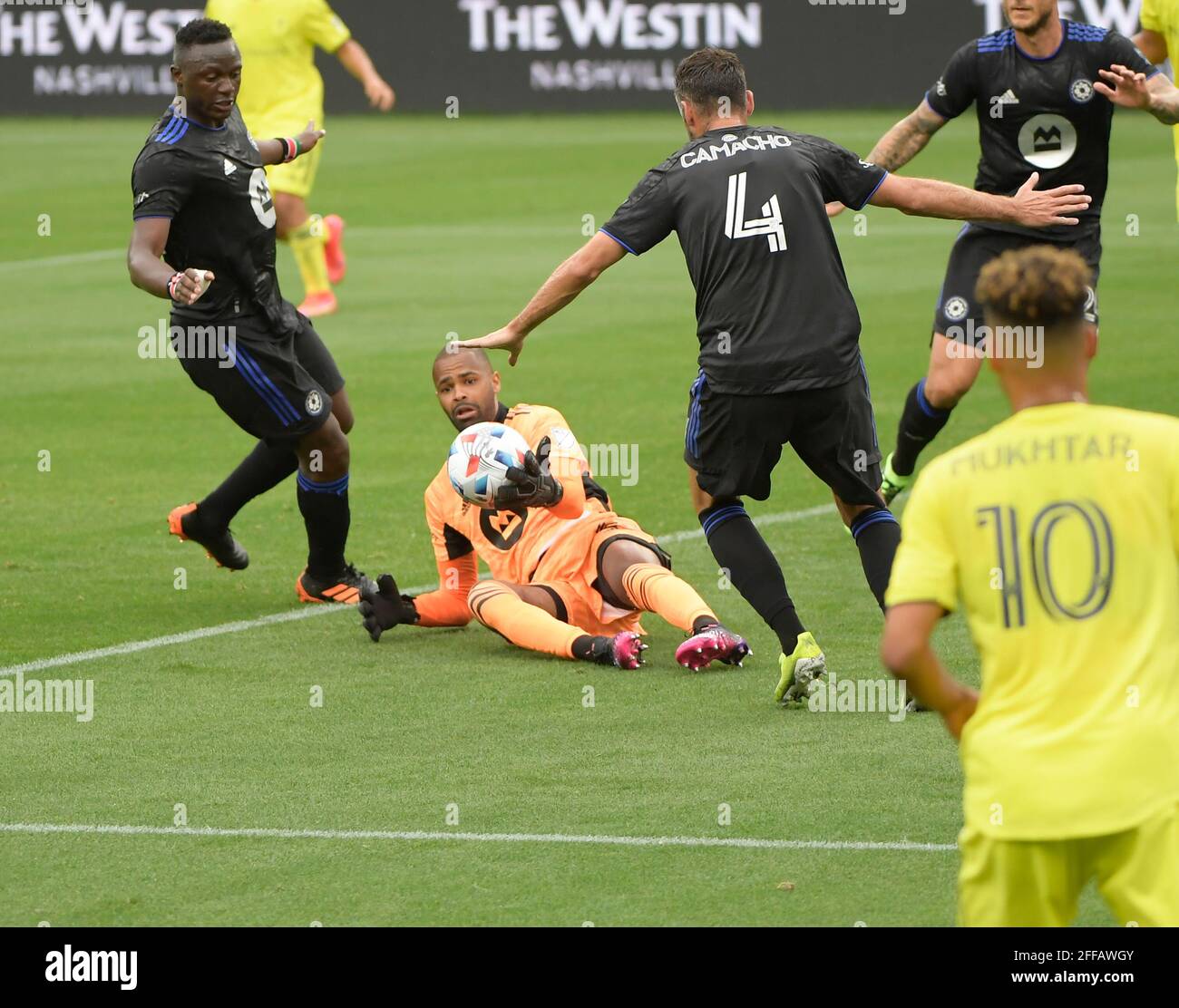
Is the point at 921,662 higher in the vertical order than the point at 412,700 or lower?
higher

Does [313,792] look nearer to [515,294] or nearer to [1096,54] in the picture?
[1096,54]

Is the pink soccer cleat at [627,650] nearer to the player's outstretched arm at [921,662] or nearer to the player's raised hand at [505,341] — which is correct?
the player's raised hand at [505,341]

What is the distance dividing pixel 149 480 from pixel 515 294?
22.8ft

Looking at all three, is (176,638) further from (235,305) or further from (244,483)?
(235,305)

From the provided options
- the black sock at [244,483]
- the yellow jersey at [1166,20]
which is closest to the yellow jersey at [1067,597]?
the black sock at [244,483]

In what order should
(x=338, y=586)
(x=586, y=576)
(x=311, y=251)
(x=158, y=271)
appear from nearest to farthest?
(x=158, y=271) → (x=586, y=576) → (x=338, y=586) → (x=311, y=251)

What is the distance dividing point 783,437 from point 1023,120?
2698 mm

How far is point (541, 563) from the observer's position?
8.11 m

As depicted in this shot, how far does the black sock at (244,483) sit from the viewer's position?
364 inches

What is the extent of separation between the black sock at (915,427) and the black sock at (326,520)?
2770mm

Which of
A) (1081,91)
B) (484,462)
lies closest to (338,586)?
(484,462)
